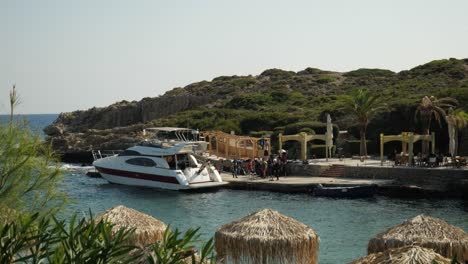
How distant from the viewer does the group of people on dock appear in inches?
1797

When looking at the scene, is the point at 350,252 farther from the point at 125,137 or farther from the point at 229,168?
the point at 125,137

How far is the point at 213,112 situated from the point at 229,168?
1222 inches

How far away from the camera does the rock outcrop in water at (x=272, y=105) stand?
2363 inches

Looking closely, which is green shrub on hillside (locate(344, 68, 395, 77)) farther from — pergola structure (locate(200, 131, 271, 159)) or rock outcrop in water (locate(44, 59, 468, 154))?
pergola structure (locate(200, 131, 271, 159))

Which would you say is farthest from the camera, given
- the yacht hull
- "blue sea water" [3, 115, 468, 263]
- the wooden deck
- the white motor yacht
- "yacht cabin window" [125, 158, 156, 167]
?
"yacht cabin window" [125, 158, 156, 167]

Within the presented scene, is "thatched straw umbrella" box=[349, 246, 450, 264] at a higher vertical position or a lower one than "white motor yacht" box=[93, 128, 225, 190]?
higher

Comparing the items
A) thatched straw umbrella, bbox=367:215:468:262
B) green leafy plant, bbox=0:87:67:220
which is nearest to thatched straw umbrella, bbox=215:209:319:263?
thatched straw umbrella, bbox=367:215:468:262

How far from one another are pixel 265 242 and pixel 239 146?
39.0 meters

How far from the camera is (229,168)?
51531mm

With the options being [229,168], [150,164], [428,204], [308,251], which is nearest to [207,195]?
[150,164]

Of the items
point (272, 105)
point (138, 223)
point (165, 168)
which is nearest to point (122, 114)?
point (272, 105)

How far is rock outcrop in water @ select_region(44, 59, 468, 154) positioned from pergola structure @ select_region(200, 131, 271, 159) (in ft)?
25.3

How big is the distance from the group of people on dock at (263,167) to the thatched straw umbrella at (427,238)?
2948 centimetres

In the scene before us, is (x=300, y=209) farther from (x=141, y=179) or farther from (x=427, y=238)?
(x=427, y=238)
